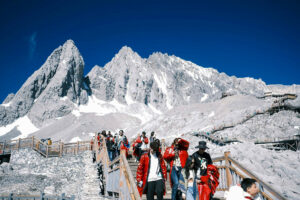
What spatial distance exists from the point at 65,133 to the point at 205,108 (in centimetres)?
4922

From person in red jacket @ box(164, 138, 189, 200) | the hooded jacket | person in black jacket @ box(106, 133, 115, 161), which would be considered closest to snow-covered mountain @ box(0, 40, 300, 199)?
person in red jacket @ box(164, 138, 189, 200)

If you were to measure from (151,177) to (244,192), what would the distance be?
5.97ft

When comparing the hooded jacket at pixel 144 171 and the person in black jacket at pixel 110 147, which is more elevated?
the person in black jacket at pixel 110 147

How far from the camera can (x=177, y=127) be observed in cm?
5412

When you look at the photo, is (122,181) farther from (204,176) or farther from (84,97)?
(84,97)

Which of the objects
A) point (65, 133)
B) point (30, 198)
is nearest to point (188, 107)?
point (65, 133)

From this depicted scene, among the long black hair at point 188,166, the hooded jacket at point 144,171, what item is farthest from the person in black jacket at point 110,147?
the long black hair at point 188,166

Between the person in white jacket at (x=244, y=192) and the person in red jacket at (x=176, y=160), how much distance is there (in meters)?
1.84

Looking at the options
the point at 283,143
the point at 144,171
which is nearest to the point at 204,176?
the point at 144,171

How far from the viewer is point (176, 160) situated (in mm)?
5430

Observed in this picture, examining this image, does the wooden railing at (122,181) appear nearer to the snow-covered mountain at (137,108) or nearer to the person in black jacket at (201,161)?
the person in black jacket at (201,161)

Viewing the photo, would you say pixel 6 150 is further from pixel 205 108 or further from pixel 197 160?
pixel 205 108

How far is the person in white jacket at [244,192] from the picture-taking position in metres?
3.38

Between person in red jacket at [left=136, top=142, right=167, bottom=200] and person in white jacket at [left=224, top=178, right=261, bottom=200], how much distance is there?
4.86ft
